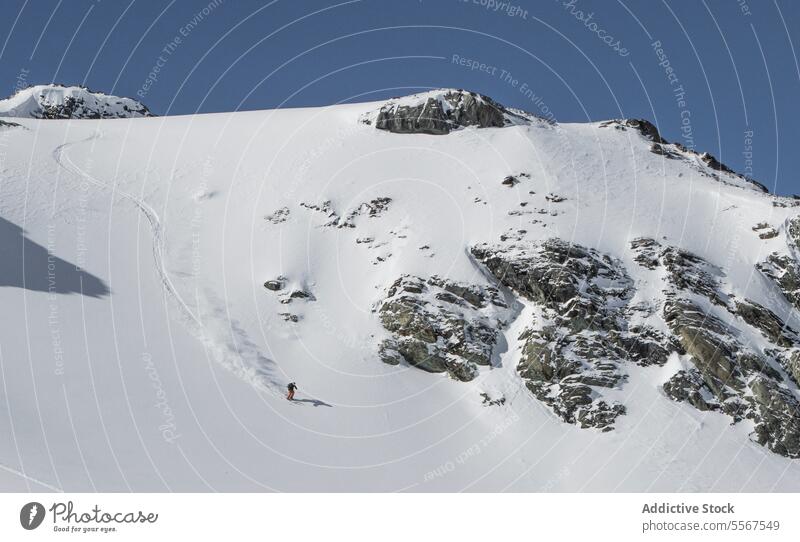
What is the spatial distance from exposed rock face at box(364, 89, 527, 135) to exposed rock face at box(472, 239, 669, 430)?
21.9 metres

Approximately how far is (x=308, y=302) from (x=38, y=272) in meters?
14.5

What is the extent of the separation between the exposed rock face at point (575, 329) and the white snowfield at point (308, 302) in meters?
0.96

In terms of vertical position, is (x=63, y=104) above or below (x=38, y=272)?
above

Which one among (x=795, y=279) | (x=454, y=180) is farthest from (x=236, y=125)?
(x=795, y=279)

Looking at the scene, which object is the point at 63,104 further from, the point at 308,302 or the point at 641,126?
the point at 641,126

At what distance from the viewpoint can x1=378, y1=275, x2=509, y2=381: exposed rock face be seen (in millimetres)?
34750

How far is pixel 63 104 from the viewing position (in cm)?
9519

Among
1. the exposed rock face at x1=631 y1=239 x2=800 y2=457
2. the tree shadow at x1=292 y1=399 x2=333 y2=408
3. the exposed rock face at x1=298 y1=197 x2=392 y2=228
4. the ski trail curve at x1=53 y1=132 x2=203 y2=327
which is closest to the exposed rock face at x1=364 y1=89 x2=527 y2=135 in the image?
the exposed rock face at x1=298 y1=197 x2=392 y2=228

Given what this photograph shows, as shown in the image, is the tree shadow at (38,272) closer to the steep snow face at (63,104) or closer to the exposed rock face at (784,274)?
the exposed rock face at (784,274)

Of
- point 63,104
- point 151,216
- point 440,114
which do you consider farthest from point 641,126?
point 63,104

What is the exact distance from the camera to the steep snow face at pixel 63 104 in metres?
92.8

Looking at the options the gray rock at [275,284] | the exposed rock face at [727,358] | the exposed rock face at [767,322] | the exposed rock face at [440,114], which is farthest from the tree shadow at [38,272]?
the exposed rock face at [767,322]

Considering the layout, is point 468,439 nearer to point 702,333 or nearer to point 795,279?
point 702,333

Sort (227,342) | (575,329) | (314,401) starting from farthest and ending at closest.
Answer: (575,329) < (227,342) < (314,401)
